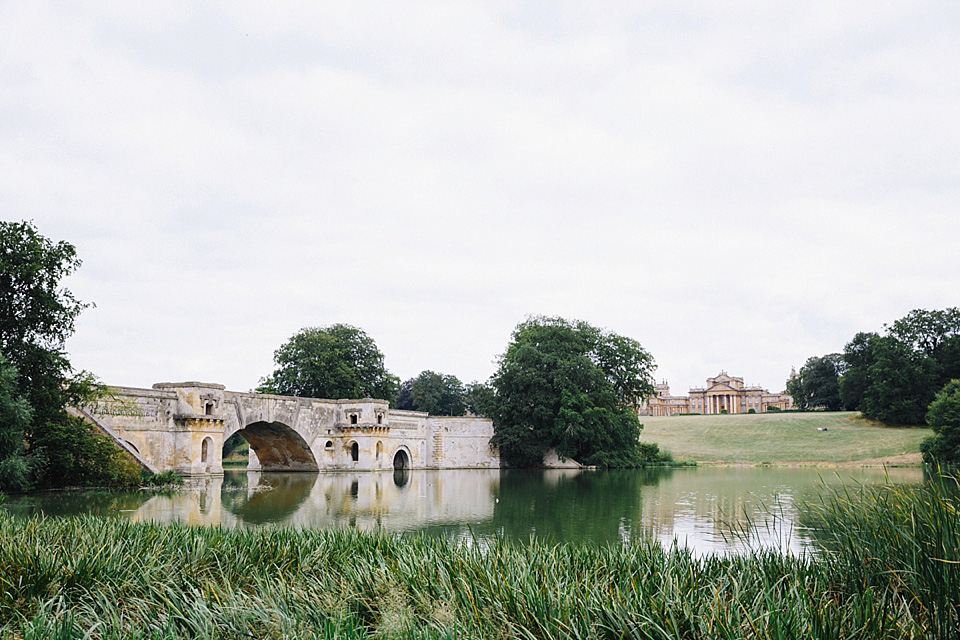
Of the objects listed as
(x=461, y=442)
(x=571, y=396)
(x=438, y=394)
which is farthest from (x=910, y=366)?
(x=438, y=394)

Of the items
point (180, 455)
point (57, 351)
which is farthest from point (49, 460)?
point (180, 455)

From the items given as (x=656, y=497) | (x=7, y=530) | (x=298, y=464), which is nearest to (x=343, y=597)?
(x=7, y=530)

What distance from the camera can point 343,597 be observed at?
18.7ft

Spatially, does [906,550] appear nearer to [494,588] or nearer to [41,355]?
[494,588]

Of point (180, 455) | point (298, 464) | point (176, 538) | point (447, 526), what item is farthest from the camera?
point (298, 464)

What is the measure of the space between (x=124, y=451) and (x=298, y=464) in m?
16.5

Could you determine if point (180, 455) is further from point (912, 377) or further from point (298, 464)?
point (912, 377)

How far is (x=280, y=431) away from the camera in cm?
3934

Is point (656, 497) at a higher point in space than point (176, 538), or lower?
lower

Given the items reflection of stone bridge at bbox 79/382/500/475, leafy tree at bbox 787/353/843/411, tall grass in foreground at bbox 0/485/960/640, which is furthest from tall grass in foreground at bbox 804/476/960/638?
leafy tree at bbox 787/353/843/411

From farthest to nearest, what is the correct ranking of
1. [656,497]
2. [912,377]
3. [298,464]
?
[912,377] → [298,464] → [656,497]

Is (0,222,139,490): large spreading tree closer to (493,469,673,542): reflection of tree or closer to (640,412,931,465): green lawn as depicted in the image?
(493,469,673,542): reflection of tree

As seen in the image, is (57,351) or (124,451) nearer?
(57,351)

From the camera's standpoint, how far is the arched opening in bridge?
39125 mm
